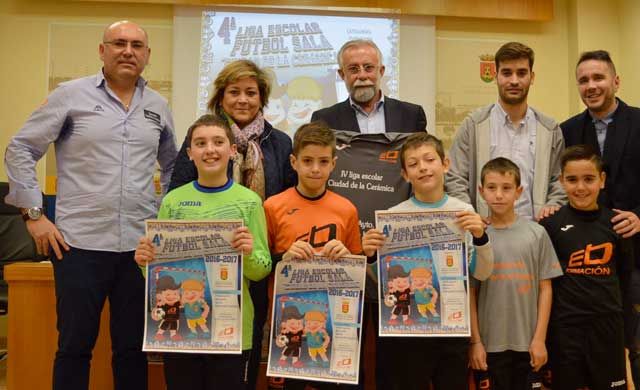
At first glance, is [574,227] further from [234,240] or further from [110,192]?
[110,192]

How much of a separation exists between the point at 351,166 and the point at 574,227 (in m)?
1.14

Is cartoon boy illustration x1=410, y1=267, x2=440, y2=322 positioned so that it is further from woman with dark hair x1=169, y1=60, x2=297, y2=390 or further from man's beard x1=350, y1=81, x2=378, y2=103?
man's beard x1=350, y1=81, x2=378, y2=103

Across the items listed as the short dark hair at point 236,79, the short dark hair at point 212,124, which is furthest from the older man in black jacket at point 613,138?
the short dark hair at point 212,124

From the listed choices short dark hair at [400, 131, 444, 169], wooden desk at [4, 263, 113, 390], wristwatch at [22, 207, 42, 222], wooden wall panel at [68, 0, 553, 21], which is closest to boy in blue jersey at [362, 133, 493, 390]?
short dark hair at [400, 131, 444, 169]

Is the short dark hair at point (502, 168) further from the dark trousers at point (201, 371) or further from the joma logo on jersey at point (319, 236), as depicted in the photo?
the dark trousers at point (201, 371)

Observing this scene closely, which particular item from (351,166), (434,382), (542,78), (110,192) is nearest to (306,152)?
(351,166)

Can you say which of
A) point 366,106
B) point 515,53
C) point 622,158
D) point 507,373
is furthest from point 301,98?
point 507,373

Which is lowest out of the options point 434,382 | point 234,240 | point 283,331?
point 434,382

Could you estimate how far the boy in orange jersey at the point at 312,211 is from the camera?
8.04 ft

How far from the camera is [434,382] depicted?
2438 mm

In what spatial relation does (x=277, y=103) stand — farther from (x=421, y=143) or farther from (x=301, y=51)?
(x=421, y=143)

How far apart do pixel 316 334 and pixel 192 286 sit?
21.8 inches

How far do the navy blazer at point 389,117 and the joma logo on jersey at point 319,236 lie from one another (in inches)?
37.7

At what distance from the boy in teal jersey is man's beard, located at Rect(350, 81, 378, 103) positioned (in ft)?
3.26
